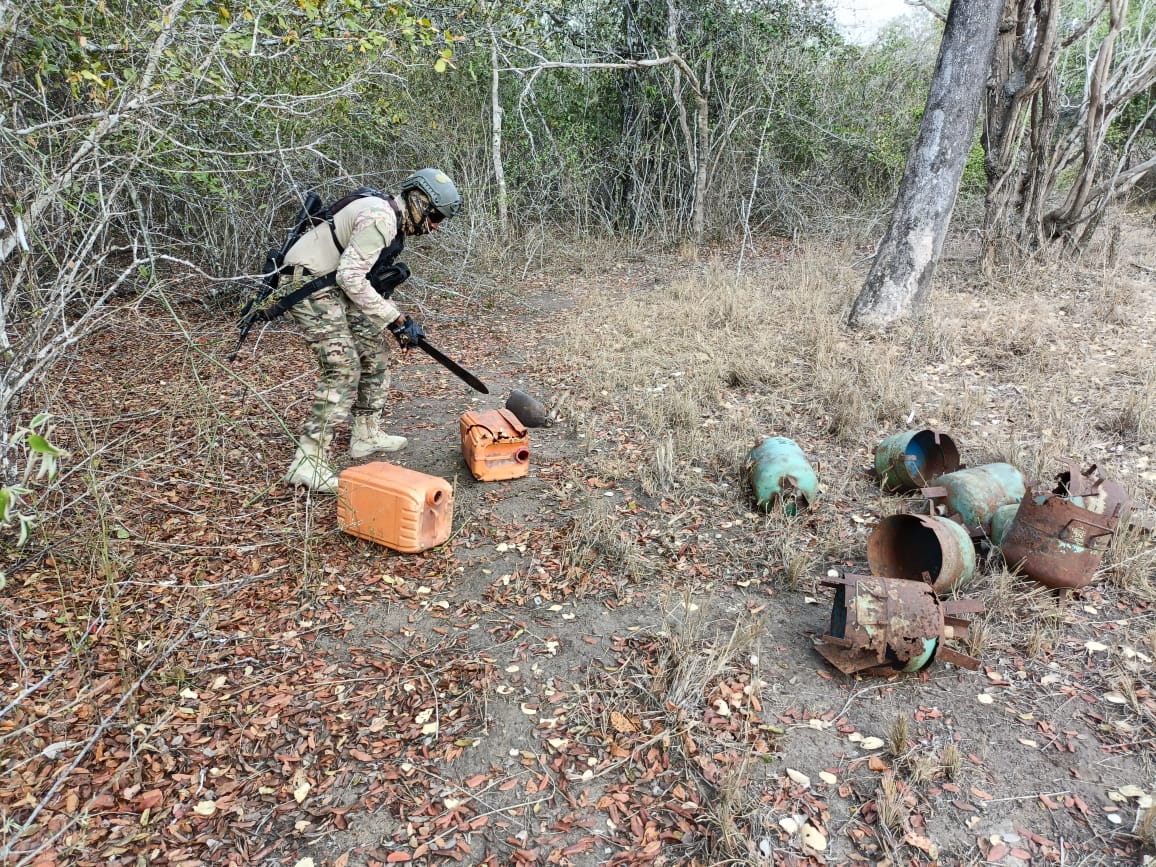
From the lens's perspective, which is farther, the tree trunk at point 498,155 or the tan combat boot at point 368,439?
the tree trunk at point 498,155

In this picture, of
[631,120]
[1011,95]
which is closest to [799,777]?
[1011,95]

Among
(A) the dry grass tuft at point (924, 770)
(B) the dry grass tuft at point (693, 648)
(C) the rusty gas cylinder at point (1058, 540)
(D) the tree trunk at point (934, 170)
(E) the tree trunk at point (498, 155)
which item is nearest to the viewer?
(A) the dry grass tuft at point (924, 770)

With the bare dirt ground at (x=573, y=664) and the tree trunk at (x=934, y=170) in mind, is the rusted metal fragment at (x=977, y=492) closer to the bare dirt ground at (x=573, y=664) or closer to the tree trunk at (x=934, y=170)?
the bare dirt ground at (x=573, y=664)

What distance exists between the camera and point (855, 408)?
15.3ft

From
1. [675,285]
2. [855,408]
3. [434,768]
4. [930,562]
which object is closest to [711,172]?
[675,285]

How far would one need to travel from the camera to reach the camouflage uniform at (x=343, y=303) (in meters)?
3.81

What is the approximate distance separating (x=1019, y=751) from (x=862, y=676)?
21.6 inches

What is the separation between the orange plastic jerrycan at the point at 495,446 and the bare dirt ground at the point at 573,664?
137 mm

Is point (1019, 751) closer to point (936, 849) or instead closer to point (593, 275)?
point (936, 849)

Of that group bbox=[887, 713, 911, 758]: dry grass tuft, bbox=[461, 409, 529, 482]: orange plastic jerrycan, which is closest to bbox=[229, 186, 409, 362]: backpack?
bbox=[461, 409, 529, 482]: orange plastic jerrycan

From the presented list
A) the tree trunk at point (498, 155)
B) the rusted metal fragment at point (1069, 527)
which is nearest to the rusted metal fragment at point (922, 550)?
the rusted metal fragment at point (1069, 527)

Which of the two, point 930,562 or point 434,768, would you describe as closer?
point 434,768

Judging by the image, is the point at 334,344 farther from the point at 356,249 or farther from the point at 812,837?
the point at 812,837

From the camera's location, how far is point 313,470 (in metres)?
4.03
